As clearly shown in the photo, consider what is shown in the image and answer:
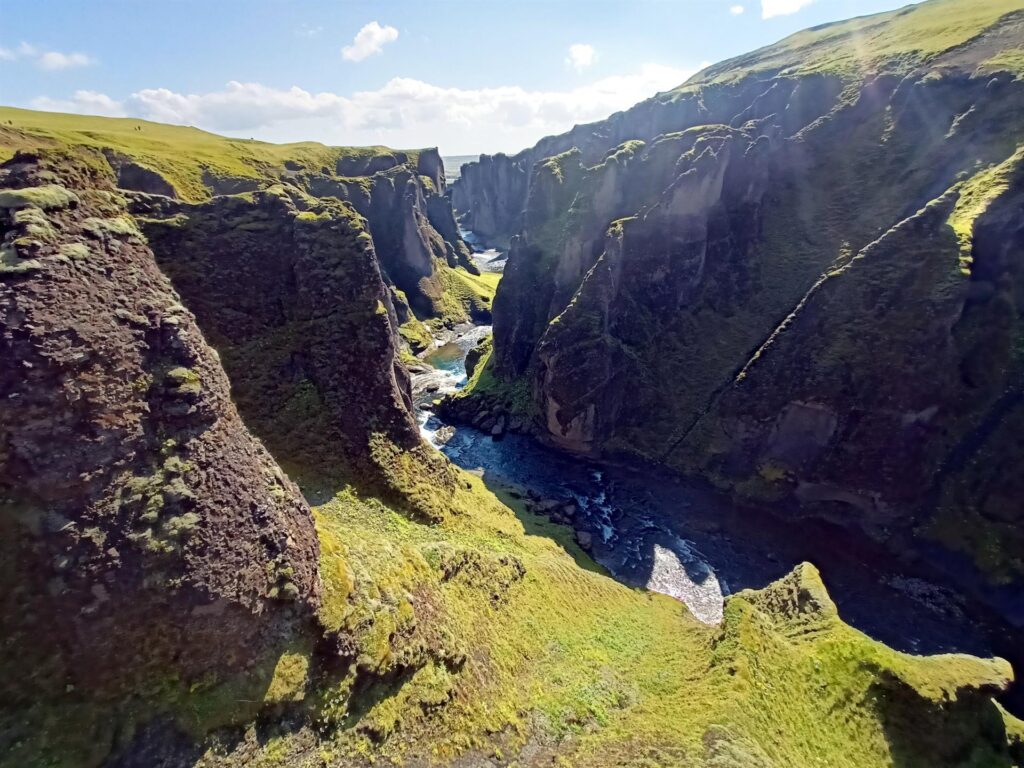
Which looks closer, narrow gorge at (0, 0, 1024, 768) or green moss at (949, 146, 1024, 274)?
narrow gorge at (0, 0, 1024, 768)

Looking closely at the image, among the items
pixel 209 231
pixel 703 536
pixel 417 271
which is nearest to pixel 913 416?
pixel 703 536

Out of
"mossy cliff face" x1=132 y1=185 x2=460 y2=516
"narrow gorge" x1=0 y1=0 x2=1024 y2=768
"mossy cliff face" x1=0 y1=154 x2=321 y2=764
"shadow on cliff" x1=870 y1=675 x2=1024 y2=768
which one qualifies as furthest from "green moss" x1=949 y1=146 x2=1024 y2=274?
"mossy cliff face" x1=0 y1=154 x2=321 y2=764

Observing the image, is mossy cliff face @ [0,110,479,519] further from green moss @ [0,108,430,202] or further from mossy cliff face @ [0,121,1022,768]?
green moss @ [0,108,430,202]

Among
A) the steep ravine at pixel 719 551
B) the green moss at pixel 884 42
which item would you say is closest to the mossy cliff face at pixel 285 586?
the steep ravine at pixel 719 551

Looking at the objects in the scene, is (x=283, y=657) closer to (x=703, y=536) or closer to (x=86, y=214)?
(x=86, y=214)

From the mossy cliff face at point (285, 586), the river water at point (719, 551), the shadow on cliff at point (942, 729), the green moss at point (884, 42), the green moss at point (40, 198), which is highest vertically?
the green moss at point (884, 42)

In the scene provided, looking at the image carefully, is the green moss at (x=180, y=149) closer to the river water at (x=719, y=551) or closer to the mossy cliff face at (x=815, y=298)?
the mossy cliff face at (x=815, y=298)

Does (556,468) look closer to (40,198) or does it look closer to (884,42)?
(40,198)
